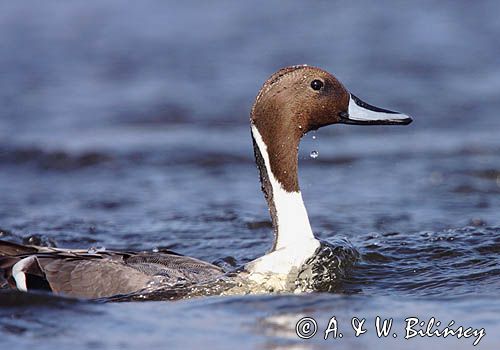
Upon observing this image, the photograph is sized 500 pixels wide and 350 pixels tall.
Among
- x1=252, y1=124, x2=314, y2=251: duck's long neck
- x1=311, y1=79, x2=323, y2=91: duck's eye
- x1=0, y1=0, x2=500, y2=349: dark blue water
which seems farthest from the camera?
x1=311, y1=79, x2=323, y2=91: duck's eye

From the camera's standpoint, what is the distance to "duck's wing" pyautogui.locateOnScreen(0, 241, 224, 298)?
6.89 meters

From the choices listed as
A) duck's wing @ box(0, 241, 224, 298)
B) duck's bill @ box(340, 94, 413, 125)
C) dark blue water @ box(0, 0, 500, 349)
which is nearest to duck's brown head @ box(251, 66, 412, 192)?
duck's bill @ box(340, 94, 413, 125)

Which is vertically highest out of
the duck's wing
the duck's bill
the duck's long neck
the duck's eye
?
the duck's eye

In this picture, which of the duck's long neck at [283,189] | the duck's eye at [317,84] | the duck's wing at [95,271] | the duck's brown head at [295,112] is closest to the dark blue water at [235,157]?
the duck's wing at [95,271]

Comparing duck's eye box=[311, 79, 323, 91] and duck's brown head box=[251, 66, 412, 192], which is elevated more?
duck's eye box=[311, 79, 323, 91]

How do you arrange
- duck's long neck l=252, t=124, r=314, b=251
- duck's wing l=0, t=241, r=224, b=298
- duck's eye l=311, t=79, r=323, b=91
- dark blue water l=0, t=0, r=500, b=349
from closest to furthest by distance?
dark blue water l=0, t=0, r=500, b=349
duck's wing l=0, t=241, r=224, b=298
duck's long neck l=252, t=124, r=314, b=251
duck's eye l=311, t=79, r=323, b=91

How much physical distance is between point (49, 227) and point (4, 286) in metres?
2.63

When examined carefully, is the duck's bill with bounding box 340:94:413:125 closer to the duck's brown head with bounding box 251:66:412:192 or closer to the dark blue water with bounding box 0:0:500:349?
the duck's brown head with bounding box 251:66:412:192

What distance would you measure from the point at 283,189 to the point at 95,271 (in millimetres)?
1324

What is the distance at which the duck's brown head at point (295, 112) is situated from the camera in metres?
7.30

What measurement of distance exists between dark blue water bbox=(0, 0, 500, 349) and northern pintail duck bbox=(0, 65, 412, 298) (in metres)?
0.25

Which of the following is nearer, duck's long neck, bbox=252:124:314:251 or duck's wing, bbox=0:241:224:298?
duck's wing, bbox=0:241:224:298

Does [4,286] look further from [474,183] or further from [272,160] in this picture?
[474,183]

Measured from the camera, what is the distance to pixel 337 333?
6.09m
